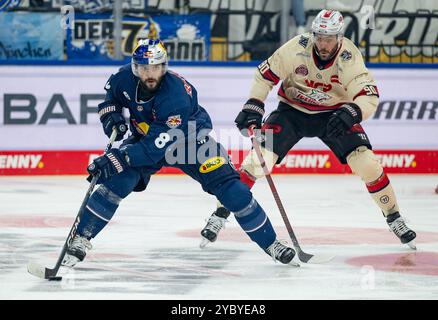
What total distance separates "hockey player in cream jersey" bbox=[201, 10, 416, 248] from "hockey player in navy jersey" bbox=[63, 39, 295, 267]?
72 centimetres

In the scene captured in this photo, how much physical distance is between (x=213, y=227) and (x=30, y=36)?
4277 millimetres

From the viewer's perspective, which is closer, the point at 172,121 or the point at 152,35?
the point at 172,121

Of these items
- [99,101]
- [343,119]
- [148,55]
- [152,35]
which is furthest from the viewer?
[152,35]

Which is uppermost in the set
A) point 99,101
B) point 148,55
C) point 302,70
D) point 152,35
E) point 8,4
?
point 148,55

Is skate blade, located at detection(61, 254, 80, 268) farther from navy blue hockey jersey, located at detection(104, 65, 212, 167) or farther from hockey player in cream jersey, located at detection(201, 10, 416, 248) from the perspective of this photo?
hockey player in cream jersey, located at detection(201, 10, 416, 248)

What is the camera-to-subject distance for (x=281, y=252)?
5824 millimetres

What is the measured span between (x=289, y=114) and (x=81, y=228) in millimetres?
1624

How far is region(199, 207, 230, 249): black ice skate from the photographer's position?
6.49 meters

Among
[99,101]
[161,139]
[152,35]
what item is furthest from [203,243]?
[152,35]

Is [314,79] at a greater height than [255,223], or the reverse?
[314,79]

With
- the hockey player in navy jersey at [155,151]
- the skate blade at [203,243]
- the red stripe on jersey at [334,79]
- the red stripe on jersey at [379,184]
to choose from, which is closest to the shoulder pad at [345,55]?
the red stripe on jersey at [334,79]

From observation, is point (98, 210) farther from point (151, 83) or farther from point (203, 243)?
point (203, 243)

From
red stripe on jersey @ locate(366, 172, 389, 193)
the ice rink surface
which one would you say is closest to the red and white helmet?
red stripe on jersey @ locate(366, 172, 389, 193)
